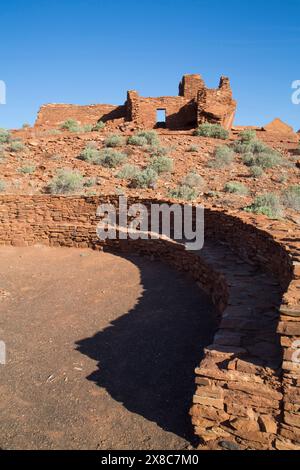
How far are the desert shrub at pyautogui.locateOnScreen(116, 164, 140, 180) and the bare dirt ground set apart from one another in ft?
20.0

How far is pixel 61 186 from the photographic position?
12250 millimetres

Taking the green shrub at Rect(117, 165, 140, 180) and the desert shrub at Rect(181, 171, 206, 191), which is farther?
the green shrub at Rect(117, 165, 140, 180)

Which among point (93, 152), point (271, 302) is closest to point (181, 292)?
point (271, 302)

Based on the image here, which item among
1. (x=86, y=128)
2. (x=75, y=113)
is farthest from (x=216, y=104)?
(x=75, y=113)

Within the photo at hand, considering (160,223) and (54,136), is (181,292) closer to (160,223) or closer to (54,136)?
(160,223)

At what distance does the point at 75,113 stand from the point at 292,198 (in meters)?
16.7

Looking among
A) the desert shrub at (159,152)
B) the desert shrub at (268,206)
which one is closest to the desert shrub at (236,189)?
the desert shrub at (268,206)

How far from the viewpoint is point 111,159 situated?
14.5 meters

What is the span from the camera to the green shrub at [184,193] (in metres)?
11.1

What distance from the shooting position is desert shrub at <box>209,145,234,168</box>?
14052 mm

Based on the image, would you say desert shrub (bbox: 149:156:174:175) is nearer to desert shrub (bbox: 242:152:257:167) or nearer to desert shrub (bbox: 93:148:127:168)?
desert shrub (bbox: 93:148:127:168)

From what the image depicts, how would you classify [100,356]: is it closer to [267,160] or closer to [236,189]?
[236,189]

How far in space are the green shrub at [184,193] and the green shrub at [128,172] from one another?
213 cm

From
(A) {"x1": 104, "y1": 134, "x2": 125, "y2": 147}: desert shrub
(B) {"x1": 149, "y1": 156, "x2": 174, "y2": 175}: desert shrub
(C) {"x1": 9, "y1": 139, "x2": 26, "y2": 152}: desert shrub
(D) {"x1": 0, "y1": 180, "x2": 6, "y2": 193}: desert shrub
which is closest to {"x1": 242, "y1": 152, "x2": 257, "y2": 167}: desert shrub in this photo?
(B) {"x1": 149, "y1": 156, "x2": 174, "y2": 175}: desert shrub
